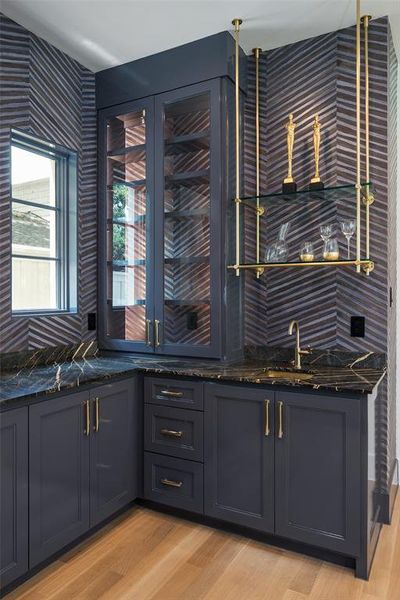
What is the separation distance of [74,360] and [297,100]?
2.20m

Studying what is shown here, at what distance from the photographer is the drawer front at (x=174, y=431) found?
2.33 meters

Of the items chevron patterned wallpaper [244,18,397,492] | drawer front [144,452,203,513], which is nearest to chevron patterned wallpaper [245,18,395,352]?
chevron patterned wallpaper [244,18,397,492]

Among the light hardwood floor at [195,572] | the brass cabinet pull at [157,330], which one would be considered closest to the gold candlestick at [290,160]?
the brass cabinet pull at [157,330]

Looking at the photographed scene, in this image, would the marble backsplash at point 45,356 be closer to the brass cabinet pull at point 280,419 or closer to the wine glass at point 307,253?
the brass cabinet pull at point 280,419

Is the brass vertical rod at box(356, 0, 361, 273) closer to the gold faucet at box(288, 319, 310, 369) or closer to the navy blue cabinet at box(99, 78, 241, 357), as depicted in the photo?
the gold faucet at box(288, 319, 310, 369)

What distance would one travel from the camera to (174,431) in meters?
2.40

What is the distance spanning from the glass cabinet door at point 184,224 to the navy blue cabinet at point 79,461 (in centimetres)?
54

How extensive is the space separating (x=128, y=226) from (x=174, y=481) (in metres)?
1.68

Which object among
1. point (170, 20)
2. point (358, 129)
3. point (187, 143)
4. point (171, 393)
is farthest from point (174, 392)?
point (170, 20)

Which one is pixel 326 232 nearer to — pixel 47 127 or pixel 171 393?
pixel 171 393

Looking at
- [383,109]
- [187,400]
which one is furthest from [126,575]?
[383,109]

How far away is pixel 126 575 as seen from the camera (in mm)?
1941

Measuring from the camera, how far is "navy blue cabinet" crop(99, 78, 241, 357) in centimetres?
260

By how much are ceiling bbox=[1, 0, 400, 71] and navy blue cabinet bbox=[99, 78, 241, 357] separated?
1.02 feet
